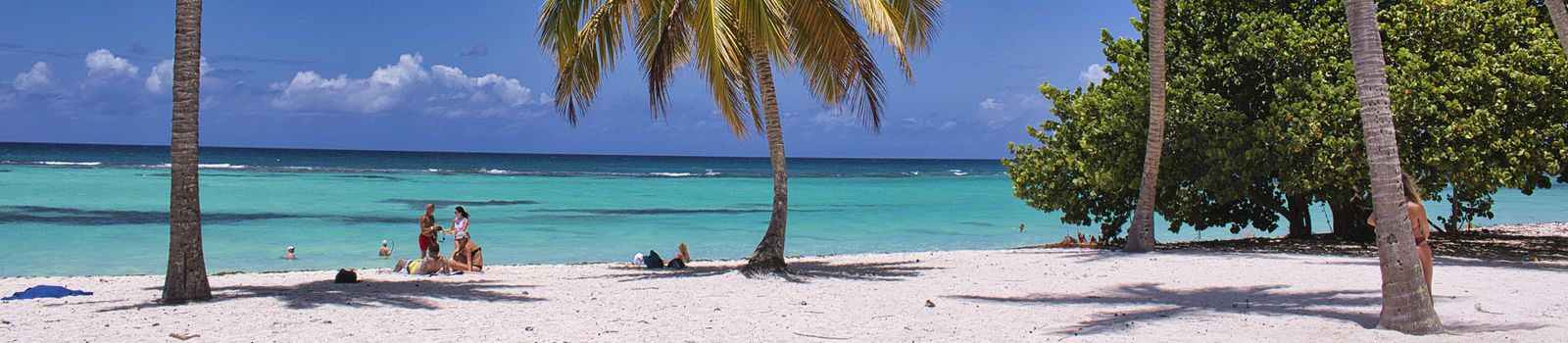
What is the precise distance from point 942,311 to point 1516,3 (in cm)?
1029

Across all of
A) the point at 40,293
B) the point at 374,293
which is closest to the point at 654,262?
the point at 374,293

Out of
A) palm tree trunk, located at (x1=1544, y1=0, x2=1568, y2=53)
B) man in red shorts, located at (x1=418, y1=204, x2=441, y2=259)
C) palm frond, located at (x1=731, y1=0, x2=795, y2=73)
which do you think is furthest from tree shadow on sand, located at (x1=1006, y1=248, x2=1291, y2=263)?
man in red shorts, located at (x1=418, y1=204, x2=441, y2=259)

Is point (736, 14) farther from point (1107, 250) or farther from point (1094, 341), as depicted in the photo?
point (1107, 250)

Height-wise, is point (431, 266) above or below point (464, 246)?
below

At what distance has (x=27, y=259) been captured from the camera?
55.9 feet

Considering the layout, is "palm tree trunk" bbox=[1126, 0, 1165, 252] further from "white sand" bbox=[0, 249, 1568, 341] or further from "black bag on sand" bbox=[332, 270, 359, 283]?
"black bag on sand" bbox=[332, 270, 359, 283]

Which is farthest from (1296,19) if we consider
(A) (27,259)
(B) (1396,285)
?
(A) (27,259)

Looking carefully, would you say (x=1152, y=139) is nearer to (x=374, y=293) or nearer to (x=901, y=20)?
(x=901, y=20)

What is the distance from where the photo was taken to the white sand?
7617mm

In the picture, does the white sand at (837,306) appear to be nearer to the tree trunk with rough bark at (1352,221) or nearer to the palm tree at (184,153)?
the palm tree at (184,153)

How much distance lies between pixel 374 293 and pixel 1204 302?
7.62m

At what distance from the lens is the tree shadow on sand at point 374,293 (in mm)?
9383

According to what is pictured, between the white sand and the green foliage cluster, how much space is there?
1526mm

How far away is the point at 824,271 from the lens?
12.9 metres
